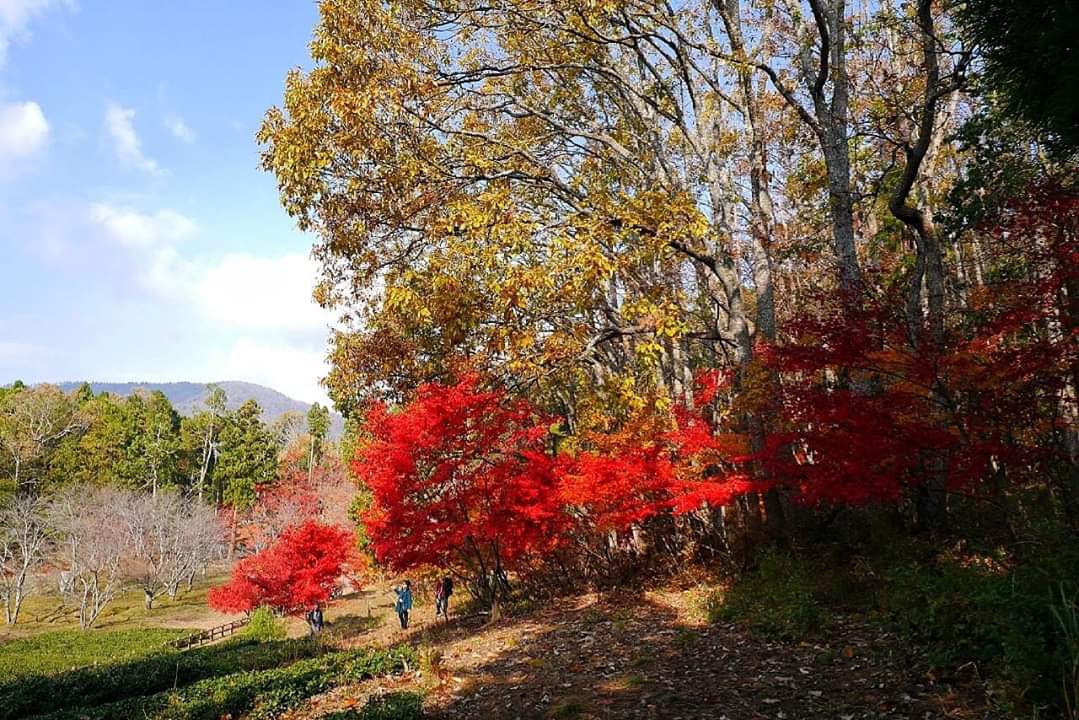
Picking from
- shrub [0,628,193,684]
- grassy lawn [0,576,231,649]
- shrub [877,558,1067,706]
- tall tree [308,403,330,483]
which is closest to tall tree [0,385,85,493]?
grassy lawn [0,576,231,649]

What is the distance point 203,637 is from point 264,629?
5.26 m

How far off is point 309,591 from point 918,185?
58.9 ft

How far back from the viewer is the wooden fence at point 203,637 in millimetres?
20755

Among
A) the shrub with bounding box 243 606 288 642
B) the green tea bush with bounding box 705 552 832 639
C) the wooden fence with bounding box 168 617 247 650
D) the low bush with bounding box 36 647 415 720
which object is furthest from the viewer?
the wooden fence with bounding box 168 617 247 650

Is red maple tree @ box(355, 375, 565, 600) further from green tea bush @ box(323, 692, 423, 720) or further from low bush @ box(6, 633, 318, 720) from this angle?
green tea bush @ box(323, 692, 423, 720)

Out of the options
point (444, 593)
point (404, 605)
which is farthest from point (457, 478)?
point (404, 605)

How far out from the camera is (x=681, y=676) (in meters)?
6.14

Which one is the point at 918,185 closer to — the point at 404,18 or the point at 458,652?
the point at 404,18

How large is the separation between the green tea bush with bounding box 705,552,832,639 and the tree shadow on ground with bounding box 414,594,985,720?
0.20m

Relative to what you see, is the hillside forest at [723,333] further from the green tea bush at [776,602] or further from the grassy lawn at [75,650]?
the grassy lawn at [75,650]

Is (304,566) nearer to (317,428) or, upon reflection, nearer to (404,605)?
(404,605)

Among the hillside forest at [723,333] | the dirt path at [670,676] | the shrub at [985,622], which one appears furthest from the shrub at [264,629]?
the shrub at [985,622]

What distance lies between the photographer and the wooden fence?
68.1 ft

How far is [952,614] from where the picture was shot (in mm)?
5090
